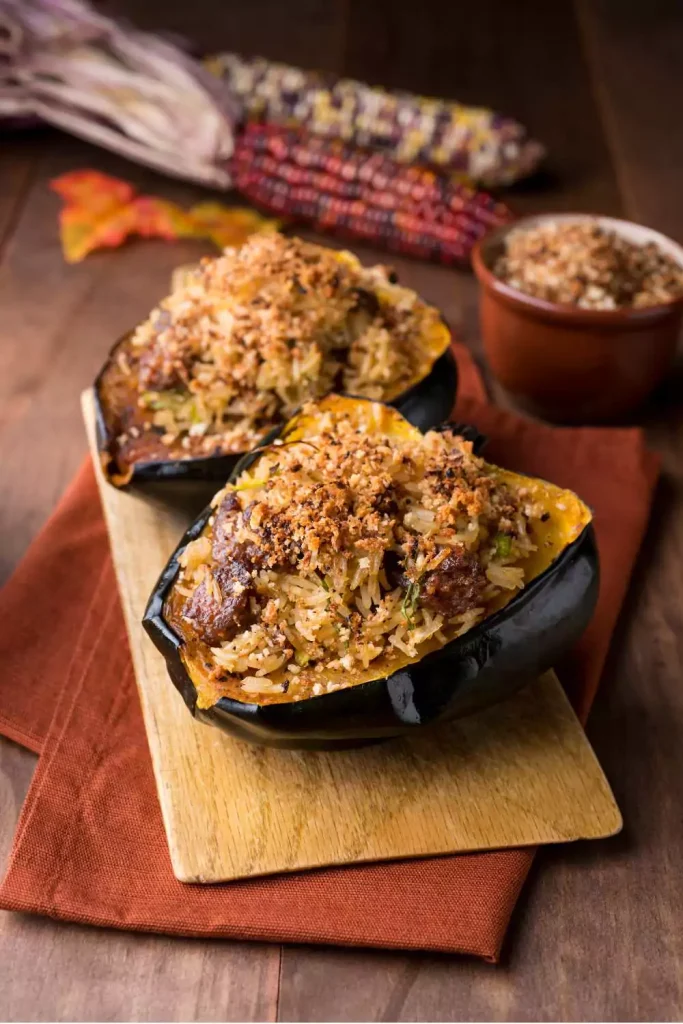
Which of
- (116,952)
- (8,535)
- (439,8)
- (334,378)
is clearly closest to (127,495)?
(8,535)

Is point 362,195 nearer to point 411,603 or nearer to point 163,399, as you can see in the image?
point 163,399

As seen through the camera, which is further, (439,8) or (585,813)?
(439,8)

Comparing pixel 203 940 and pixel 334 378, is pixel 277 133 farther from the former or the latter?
pixel 203 940

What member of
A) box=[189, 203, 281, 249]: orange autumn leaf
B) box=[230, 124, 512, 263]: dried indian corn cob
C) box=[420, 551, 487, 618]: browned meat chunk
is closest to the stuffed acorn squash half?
box=[420, 551, 487, 618]: browned meat chunk

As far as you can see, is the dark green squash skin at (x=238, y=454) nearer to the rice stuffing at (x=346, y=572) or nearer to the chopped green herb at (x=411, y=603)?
the rice stuffing at (x=346, y=572)

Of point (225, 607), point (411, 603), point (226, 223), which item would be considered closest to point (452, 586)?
point (411, 603)

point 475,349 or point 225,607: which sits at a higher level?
point 225,607
